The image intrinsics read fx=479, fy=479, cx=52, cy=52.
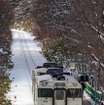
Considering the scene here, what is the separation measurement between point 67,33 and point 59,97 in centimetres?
2704

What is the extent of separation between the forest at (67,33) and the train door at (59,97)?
2716 mm

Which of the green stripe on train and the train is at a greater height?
the train

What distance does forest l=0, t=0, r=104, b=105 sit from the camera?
2877 cm

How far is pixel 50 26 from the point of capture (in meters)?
56.7

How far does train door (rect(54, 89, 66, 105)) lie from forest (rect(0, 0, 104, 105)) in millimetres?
2716

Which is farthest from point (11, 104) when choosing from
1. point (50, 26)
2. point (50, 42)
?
point (50, 26)

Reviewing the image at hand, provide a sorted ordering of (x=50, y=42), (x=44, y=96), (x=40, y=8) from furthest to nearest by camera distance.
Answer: (x=40, y=8)
(x=50, y=42)
(x=44, y=96)

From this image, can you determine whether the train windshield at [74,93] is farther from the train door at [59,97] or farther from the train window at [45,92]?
the train window at [45,92]

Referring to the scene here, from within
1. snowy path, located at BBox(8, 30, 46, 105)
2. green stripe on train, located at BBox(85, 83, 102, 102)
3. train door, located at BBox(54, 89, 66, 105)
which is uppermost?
train door, located at BBox(54, 89, 66, 105)

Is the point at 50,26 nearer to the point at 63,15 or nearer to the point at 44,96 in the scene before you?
the point at 63,15

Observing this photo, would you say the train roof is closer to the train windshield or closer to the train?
the train

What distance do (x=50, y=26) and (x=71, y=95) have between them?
3687 centimetres

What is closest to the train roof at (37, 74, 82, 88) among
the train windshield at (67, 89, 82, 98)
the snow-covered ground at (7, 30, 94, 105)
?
the train windshield at (67, 89, 82, 98)

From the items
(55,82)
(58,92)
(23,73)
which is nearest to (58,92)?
(58,92)
